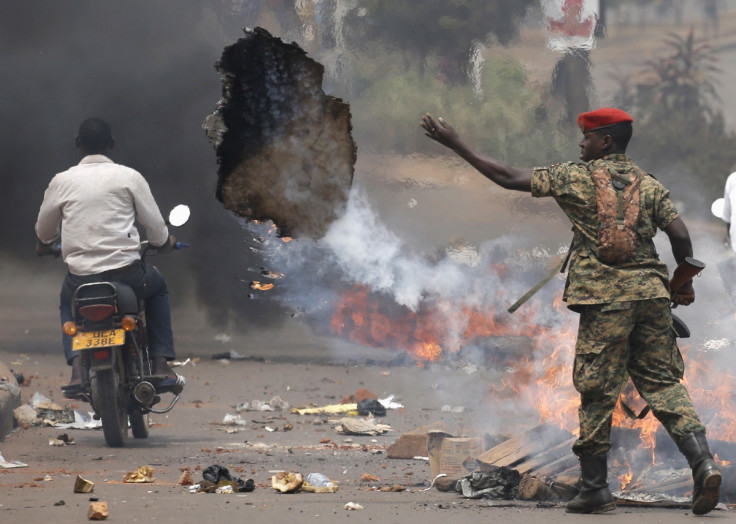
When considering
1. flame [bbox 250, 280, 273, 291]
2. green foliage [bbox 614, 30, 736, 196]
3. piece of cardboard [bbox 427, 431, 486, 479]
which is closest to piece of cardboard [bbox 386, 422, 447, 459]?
piece of cardboard [bbox 427, 431, 486, 479]

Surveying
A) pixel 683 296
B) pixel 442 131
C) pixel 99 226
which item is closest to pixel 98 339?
pixel 99 226

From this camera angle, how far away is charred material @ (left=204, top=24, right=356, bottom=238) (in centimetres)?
777

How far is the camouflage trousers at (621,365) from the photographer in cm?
497

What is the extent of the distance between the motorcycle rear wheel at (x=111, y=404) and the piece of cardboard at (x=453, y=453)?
2.03 meters

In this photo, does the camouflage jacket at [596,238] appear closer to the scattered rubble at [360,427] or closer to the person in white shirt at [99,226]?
the person in white shirt at [99,226]

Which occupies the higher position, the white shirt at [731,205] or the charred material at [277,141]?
the charred material at [277,141]

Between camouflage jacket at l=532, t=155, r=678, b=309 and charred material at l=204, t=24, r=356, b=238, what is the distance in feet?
9.66

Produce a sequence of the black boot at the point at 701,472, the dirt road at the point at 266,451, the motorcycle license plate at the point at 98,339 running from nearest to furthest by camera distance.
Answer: the black boot at the point at 701,472 → the dirt road at the point at 266,451 → the motorcycle license plate at the point at 98,339

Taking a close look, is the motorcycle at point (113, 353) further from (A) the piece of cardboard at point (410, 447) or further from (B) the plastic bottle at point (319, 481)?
(B) the plastic bottle at point (319, 481)

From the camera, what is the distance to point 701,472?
187 inches

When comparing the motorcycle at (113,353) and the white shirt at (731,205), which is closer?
the motorcycle at (113,353)

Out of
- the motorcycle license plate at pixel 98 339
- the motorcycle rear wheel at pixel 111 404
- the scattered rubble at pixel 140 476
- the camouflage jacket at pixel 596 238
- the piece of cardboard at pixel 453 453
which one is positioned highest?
the camouflage jacket at pixel 596 238

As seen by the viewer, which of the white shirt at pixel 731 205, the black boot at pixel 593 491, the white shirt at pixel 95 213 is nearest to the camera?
the black boot at pixel 593 491

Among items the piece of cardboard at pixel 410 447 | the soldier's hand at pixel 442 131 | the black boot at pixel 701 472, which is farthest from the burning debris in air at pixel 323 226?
the soldier's hand at pixel 442 131
